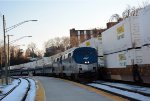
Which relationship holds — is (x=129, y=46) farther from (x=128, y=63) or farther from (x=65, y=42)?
(x=65, y=42)

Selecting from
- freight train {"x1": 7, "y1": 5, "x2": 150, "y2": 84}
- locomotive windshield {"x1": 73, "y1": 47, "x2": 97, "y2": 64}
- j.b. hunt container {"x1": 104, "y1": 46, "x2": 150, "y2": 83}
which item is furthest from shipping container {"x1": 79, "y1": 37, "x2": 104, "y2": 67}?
j.b. hunt container {"x1": 104, "y1": 46, "x2": 150, "y2": 83}

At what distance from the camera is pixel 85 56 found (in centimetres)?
3538

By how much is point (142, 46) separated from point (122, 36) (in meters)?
4.90

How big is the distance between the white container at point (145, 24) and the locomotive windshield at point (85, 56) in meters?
13.7

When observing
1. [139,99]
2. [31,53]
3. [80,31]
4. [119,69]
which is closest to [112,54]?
[119,69]

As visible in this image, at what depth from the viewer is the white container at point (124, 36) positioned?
2322cm

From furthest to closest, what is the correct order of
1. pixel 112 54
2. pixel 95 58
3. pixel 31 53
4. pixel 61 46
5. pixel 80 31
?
pixel 31 53 → pixel 61 46 → pixel 80 31 → pixel 95 58 → pixel 112 54

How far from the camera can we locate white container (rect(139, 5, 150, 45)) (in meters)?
20.0

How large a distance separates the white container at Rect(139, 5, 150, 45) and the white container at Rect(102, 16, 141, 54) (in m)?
1.44

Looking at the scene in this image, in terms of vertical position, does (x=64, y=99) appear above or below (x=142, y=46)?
below

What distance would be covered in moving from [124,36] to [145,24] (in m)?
4.92

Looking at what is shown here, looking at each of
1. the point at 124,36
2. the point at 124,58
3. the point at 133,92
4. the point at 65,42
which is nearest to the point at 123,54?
the point at 124,58

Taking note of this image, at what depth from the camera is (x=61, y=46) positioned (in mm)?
178875

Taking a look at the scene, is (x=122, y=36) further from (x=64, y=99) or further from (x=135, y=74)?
(x=64, y=99)
